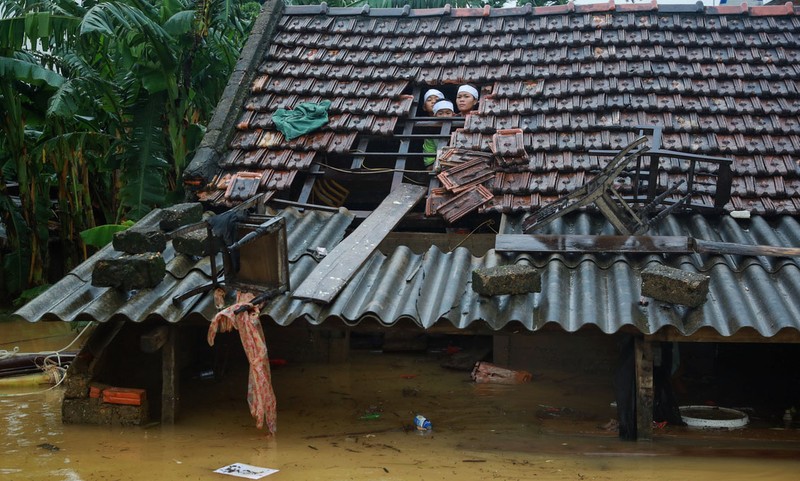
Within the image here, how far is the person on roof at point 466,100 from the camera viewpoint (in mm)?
9812

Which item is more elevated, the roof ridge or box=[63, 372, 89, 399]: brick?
the roof ridge

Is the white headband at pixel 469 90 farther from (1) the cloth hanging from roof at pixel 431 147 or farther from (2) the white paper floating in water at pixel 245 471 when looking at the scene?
(2) the white paper floating in water at pixel 245 471

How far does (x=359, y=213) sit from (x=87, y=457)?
3.66m

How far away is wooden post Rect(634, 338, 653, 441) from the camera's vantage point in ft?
22.0

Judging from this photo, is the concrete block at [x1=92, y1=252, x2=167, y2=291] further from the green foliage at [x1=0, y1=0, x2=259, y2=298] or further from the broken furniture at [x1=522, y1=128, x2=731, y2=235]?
the green foliage at [x1=0, y1=0, x2=259, y2=298]

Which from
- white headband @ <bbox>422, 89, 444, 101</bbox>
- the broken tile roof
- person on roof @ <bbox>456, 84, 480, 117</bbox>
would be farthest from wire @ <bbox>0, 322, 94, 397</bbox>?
person on roof @ <bbox>456, 84, 480, 117</bbox>

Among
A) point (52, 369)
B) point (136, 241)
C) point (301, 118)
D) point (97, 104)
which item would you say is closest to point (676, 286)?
point (136, 241)

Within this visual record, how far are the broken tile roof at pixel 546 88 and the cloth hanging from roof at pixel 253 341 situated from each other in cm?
232

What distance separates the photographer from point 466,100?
9812 millimetres

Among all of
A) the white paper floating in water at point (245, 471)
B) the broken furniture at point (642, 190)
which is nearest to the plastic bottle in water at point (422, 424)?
the white paper floating in water at point (245, 471)

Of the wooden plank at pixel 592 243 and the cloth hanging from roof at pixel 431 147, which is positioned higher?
the cloth hanging from roof at pixel 431 147

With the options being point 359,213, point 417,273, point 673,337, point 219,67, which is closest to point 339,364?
point 359,213

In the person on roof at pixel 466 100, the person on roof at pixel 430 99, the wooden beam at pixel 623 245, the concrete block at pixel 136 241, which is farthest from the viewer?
the person on roof at pixel 430 99

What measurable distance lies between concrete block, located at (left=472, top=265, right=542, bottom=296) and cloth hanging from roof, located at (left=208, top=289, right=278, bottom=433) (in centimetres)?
180
